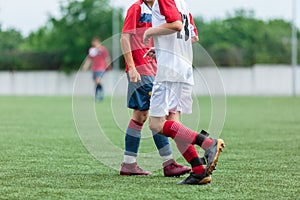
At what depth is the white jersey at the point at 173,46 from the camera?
5.49 metres

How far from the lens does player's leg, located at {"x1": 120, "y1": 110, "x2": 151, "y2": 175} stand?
6320mm

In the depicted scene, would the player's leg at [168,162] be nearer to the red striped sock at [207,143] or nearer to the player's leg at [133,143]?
the player's leg at [133,143]

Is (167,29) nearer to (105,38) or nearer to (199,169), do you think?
(199,169)

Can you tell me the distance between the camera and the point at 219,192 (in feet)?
16.9

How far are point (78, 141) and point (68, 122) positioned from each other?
4.46 metres

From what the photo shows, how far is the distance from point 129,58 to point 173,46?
552 mm

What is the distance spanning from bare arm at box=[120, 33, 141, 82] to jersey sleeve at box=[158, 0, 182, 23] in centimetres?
72

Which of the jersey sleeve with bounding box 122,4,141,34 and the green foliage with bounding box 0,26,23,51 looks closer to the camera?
the jersey sleeve with bounding box 122,4,141,34

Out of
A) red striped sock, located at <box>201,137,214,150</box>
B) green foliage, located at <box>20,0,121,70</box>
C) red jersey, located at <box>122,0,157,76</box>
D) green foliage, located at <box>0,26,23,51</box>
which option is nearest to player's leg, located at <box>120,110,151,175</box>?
red jersey, located at <box>122,0,157,76</box>

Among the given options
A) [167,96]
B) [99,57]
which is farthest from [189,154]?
[99,57]

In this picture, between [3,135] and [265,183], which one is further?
[3,135]

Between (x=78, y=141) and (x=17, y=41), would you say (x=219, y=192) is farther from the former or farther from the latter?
(x=17, y=41)

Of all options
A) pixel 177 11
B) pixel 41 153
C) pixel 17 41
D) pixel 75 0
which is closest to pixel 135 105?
pixel 177 11

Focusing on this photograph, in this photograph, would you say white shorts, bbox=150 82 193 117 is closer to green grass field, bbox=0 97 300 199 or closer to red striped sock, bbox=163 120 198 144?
red striped sock, bbox=163 120 198 144
